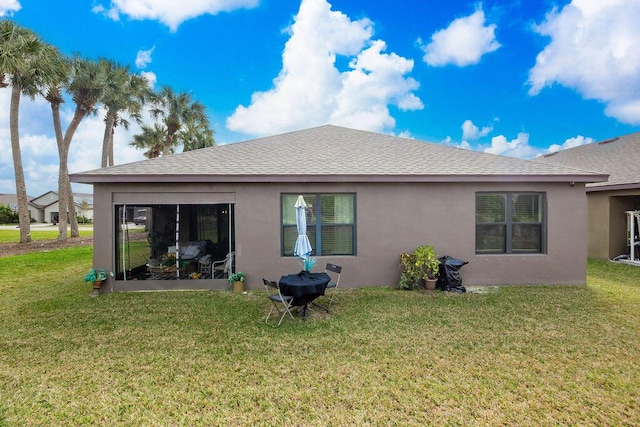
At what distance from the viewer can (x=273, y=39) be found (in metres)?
16.4

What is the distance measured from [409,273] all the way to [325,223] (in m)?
2.39

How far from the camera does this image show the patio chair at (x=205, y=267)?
8606mm

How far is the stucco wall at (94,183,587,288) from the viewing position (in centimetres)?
755

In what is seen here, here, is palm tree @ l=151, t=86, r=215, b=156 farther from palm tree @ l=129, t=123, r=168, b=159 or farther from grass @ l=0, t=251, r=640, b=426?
grass @ l=0, t=251, r=640, b=426

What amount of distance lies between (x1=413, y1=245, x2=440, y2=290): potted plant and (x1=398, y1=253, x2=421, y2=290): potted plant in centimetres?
12

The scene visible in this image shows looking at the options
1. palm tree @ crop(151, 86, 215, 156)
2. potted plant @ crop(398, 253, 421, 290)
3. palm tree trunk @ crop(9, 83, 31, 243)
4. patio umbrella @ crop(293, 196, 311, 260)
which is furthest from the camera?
palm tree @ crop(151, 86, 215, 156)

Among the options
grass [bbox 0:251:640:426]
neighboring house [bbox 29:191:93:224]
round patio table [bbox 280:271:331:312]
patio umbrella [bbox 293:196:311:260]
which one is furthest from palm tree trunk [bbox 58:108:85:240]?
neighboring house [bbox 29:191:93:224]

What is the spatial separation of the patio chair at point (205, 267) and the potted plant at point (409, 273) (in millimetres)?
5311

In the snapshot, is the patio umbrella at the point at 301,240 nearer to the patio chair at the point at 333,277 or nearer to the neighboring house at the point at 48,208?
the patio chair at the point at 333,277

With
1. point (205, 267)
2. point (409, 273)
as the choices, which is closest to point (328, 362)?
point (409, 273)

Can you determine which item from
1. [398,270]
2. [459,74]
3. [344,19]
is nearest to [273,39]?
[344,19]

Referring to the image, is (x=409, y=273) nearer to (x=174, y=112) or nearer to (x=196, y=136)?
(x=174, y=112)

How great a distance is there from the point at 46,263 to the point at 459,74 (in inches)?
857

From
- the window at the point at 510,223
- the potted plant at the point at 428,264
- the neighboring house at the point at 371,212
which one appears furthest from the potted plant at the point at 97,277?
the window at the point at 510,223
